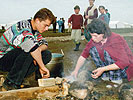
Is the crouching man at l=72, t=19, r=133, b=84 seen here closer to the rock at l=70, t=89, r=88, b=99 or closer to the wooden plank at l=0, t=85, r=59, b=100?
the rock at l=70, t=89, r=88, b=99

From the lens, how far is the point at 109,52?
2.52 metres

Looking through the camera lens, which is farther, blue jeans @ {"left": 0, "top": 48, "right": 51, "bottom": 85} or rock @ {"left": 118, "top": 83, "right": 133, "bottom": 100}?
blue jeans @ {"left": 0, "top": 48, "right": 51, "bottom": 85}

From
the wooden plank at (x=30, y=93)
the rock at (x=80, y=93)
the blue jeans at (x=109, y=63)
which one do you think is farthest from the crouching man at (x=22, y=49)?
the blue jeans at (x=109, y=63)

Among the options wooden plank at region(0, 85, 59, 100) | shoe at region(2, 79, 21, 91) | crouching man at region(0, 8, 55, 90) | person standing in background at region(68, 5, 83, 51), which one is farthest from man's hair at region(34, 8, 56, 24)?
person standing in background at region(68, 5, 83, 51)

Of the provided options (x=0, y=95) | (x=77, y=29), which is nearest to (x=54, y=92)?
(x=0, y=95)

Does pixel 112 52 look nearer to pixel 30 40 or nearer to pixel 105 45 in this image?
pixel 105 45

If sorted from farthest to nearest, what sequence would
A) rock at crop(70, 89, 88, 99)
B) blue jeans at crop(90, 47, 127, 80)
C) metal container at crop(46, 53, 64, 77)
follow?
metal container at crop(46, 53, 64, 77), blue jeans at crop(90, 47, 127, 80), rock at crop(70, 89, 88, 99)

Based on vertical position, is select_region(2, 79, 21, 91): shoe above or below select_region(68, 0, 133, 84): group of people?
below

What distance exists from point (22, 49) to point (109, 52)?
1.41 meters

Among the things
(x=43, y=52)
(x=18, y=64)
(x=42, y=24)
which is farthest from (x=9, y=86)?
(x=42, y=24)

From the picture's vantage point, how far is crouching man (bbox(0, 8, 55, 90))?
227 cm

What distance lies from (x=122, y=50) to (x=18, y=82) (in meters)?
1.75

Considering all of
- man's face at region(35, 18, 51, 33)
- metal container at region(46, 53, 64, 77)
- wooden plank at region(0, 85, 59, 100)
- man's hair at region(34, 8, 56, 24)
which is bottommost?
wooden plank at region(0, 85, 59, 100)

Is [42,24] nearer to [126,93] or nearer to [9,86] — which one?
[9,86]
